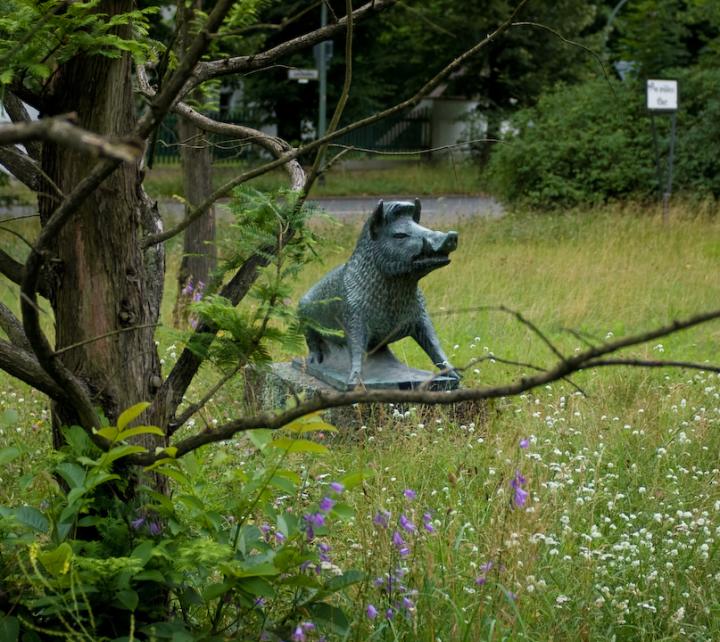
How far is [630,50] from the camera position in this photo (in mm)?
15914

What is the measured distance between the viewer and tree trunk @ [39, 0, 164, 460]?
1.81 meters

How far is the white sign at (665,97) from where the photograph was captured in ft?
39.7

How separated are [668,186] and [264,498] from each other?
39.4 feet

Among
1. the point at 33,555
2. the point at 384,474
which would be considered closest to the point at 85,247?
the point at 33,555

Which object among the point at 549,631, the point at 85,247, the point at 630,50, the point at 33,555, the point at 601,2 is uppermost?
the point at 601,2

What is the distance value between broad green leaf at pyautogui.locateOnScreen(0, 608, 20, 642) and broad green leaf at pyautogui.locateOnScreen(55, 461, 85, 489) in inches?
12.4

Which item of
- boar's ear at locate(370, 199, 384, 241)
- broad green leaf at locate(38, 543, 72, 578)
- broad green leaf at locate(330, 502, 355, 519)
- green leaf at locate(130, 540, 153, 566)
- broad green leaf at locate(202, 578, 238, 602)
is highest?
boar's ear at locate(370, 199, 384, 241)

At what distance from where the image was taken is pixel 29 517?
1.74m

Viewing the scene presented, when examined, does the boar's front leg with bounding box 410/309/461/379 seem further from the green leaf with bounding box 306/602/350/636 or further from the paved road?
the paved road

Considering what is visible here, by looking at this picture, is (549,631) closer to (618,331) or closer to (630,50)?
(618,331)

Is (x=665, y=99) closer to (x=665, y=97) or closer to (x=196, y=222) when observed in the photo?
(x=665, y=97)

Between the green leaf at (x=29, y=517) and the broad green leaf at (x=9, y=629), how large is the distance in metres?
0.19

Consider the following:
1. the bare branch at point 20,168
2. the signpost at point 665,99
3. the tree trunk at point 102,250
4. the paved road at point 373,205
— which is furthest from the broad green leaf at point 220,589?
the paved road at point 373,205

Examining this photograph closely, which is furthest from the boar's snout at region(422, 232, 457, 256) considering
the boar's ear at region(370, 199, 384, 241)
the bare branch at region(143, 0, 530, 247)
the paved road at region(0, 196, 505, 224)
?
the paved road at region(0, 196, 505, 224)
